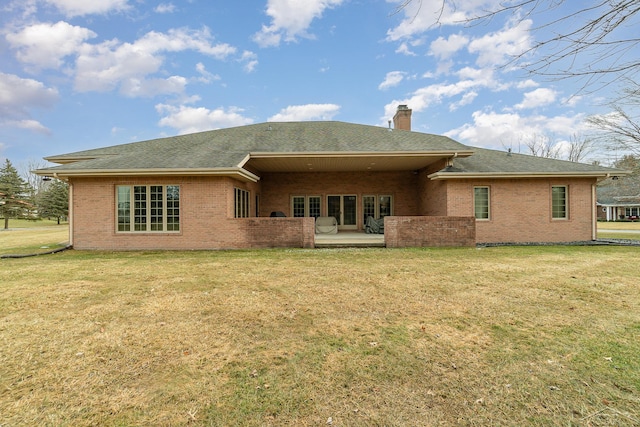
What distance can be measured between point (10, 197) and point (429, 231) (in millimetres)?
38298

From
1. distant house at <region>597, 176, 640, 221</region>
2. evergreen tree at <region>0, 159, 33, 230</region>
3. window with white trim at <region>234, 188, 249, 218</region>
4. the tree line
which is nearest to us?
window with white trim at <region>234, 188, 249, 218</region>

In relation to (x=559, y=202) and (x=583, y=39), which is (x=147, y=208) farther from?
(x=559, y=202)

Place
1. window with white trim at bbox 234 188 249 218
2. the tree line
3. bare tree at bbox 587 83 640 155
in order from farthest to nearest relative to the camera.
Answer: the tree line, bare tree at bbox 587 83 640 155, window with white trim at bbox 234 188 249 218

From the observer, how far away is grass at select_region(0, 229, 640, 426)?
2.21 m

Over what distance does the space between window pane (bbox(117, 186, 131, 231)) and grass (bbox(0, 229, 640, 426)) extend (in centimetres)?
507

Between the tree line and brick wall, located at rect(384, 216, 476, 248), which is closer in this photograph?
brick wall, located at rect(384, 216, 476, 248)

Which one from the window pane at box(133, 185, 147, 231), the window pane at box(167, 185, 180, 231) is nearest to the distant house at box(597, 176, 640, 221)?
the window pane at box(167, 185, 180, 231)

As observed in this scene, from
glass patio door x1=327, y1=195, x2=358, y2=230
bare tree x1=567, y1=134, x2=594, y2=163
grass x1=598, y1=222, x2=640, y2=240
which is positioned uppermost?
bare tree x1=567, y1=134, x2=594, y2=163

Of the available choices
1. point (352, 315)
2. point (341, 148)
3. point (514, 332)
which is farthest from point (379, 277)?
point (341, 148)

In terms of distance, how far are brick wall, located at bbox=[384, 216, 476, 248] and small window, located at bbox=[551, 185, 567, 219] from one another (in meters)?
4.67

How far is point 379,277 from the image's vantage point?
657 centimetres

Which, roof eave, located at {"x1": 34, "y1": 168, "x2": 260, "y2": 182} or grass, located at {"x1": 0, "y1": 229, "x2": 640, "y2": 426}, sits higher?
roof eave, located at {"x1": 34, "y1": 168, "x2": 260, "y2": 182}

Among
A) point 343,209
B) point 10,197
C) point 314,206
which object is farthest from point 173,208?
point 10,197

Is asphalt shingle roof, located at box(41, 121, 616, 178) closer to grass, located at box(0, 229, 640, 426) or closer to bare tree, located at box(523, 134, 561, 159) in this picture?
grass, located at box(0, 229, 640, 426)
